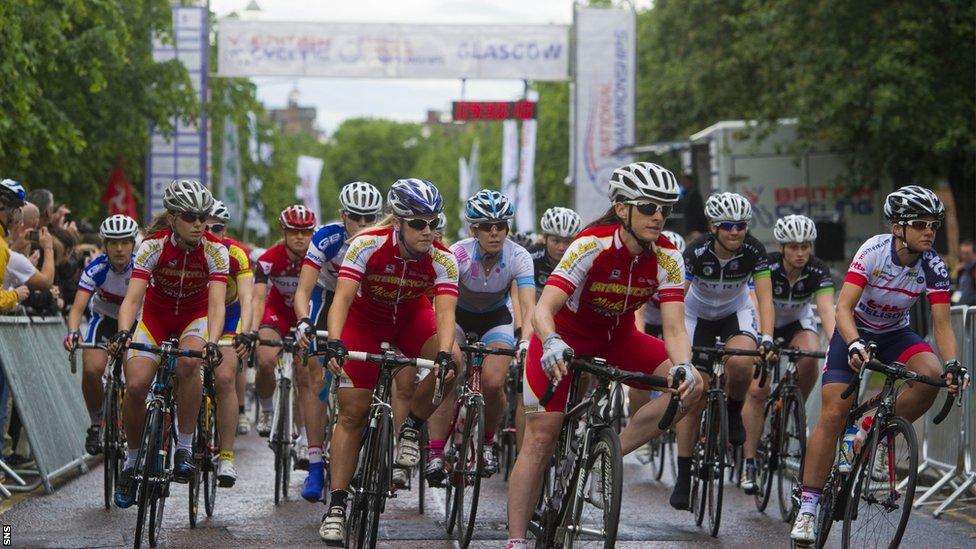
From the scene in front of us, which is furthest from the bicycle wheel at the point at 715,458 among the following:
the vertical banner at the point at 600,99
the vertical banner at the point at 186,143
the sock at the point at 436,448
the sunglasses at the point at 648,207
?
the vertical banner at the point at 186,143

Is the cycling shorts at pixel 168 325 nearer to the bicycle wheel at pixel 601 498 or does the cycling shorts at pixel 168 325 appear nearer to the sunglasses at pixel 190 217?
the sunglasses at pixel 190 217

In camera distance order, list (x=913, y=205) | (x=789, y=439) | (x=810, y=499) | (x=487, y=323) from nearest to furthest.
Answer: (x=913, y=205), (x=810, y=499), (x=487, y=323), (x=789, y=439)

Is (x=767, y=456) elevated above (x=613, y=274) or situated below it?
A: below

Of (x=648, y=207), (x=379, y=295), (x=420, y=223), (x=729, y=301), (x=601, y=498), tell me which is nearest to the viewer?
(x=601, y=498)

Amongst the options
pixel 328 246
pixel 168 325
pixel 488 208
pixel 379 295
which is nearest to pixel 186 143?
pixel 328 246

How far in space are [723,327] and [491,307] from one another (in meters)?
1.72

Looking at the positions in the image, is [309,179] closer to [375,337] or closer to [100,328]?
[100,328]

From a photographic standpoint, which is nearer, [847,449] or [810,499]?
[810,499]

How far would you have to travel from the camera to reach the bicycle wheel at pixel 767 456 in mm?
10938

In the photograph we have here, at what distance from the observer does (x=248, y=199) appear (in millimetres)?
49438

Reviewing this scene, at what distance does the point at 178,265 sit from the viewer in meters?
9.76

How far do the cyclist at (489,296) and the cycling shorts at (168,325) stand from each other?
61.0 inches

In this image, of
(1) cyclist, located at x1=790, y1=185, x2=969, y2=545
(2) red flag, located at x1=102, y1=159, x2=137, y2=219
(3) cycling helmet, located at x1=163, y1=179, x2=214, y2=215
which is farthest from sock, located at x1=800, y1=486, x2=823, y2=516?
(2) red flag, located at x1=102, y1=159, x2=137, y2=219

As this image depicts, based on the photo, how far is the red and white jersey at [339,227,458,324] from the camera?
8523mm
